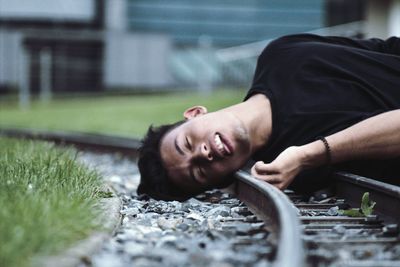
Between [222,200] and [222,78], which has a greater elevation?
[222,200]

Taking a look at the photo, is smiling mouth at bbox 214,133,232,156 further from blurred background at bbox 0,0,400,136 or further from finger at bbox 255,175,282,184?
blurred background at bbox 0,0,400,136

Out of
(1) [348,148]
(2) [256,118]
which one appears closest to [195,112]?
(2) [256,118]

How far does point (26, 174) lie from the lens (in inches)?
188

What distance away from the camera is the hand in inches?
181

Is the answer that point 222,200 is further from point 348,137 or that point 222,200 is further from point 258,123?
point 348,137

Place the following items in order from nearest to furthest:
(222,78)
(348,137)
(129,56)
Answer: (348,137) → (222,78) → (129,56)

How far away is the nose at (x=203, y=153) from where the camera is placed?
468cm

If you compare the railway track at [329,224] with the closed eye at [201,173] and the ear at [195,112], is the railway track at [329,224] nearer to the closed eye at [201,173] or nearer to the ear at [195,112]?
the closed eye at [201,173]

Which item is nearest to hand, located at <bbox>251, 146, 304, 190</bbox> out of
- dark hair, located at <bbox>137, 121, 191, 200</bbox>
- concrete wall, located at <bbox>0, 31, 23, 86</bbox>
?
dark hair, located at <bbox>137, 121, 191, 200</bbox>

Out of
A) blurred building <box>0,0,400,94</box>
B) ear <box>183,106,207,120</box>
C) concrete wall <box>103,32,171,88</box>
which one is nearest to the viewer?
ear <box>183,106,207,120</box>

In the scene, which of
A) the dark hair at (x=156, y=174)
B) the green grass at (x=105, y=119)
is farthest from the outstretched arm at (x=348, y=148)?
the green grass at (x=105, y=119)

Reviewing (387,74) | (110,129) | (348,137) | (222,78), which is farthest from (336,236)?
(222,78)

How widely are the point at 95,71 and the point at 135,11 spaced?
1789 cm

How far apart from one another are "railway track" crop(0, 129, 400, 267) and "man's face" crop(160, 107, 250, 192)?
0.19 metres
